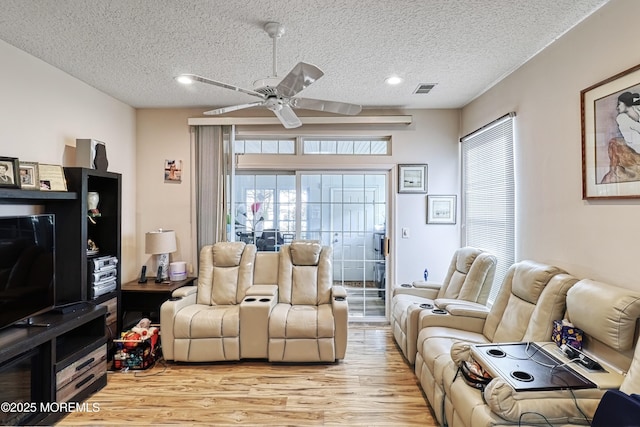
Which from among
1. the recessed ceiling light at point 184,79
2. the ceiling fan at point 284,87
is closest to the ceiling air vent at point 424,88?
the ceiling fan at point 284,87

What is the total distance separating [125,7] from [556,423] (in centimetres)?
336

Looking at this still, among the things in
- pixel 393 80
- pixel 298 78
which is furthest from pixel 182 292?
pixel 393 80

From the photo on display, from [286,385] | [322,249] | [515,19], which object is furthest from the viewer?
[322,249]

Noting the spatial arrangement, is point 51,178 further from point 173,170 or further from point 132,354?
point 132,354

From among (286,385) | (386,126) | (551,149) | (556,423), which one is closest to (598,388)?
(556,423)

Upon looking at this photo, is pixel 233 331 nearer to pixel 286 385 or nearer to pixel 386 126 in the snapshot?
pixel 286 385

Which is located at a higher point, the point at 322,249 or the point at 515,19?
the point at 515,19

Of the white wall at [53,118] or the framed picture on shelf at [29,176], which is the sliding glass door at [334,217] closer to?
the white wall at [53,118]

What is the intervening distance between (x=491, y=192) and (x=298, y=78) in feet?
8.27

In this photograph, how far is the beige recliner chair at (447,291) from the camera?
9.66ft

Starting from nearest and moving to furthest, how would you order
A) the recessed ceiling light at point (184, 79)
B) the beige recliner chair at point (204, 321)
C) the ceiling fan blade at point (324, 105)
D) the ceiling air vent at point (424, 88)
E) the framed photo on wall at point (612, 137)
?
the framed photo on wall at point (612, 137)
the recessed ceiling light at point (184, 79)
the ceiling fan blade at point (324, 105)
the beige recliner chair at point (204, 321)
the ceiling air vent at point (424, 88)

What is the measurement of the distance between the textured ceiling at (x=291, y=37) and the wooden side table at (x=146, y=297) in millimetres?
→ 2185

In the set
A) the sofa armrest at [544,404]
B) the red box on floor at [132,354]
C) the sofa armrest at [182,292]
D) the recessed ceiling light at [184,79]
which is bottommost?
the red box on floor at [132,354]

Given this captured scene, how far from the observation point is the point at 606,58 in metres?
1.97
